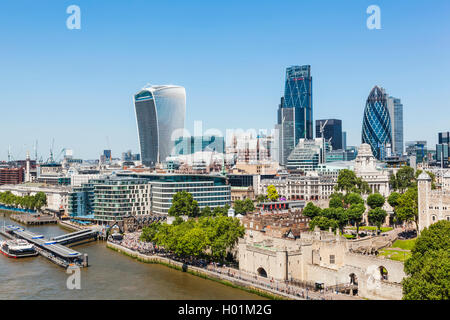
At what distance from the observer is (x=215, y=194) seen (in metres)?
109

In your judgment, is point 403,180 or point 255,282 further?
point 403,180

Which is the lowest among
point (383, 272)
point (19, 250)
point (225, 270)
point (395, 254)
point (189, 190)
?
point (225, 270)

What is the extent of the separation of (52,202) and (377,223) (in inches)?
3871

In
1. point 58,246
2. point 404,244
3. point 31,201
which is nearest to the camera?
point 404,244

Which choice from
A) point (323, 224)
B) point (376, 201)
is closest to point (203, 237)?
point (323, 224)

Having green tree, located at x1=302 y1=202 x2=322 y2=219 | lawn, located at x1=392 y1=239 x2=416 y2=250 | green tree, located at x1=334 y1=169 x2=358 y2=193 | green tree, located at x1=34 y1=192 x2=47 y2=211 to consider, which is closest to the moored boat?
green tree, located at x1=302 y1=202 x2=322 y2=219

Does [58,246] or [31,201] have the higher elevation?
[31,201]

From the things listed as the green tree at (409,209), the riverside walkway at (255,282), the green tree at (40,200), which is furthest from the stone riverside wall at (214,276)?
the green tree at (40,200)

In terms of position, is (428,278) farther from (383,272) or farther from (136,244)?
(136,244)

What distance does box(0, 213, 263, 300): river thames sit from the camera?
164ft

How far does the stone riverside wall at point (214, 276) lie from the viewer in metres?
→ 47.6

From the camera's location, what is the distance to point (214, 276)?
55594 mm

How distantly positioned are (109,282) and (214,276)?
12947 mm
